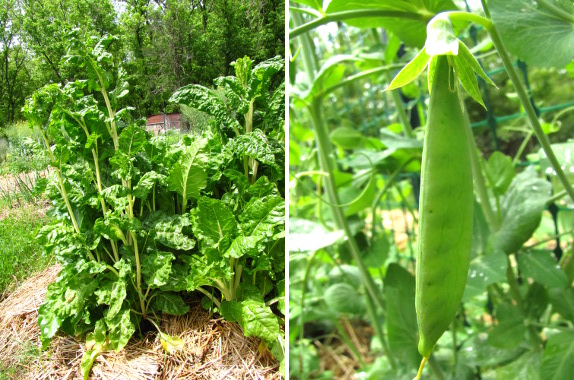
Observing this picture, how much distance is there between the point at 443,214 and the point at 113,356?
1.15 m

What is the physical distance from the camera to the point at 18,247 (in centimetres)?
121

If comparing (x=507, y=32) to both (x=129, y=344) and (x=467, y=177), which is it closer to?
(x=467, y=177)

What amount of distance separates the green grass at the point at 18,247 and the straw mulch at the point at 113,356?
1.0 inches

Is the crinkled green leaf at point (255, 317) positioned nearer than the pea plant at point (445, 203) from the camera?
No

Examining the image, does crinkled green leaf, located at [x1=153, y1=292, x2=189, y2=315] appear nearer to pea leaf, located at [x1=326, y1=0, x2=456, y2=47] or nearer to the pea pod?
pea leaf, located at [x1=326, y1=0, x2=456, y2=47]

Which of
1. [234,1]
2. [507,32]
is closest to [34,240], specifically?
[234,1]

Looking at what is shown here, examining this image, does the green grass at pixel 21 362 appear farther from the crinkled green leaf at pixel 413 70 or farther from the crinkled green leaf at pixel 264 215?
the crinkled green leaf at pixel 413 70

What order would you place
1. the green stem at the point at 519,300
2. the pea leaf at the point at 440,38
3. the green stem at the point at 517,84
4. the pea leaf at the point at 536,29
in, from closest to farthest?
1. the pea leaf at the point at 440,38
2. the green stem at the point at 517,84
3. the pea leaf at the point at 536,29
4. the green stem at the point at 519,300

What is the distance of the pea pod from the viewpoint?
0.28 metres

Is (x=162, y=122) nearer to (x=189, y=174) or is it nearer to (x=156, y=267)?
(x=189, y=174)

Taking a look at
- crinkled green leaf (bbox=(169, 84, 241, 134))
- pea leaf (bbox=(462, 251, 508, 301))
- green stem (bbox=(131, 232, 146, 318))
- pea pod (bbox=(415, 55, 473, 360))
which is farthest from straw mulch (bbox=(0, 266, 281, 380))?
pea pod (bbox=(415, 55, 473, 360))

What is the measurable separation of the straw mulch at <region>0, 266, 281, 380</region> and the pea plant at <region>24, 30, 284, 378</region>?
0.11ft

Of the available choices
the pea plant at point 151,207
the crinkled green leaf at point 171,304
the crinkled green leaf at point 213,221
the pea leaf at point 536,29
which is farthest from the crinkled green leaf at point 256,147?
the pea leaf at point 536,29

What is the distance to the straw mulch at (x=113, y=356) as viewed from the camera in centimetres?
121
